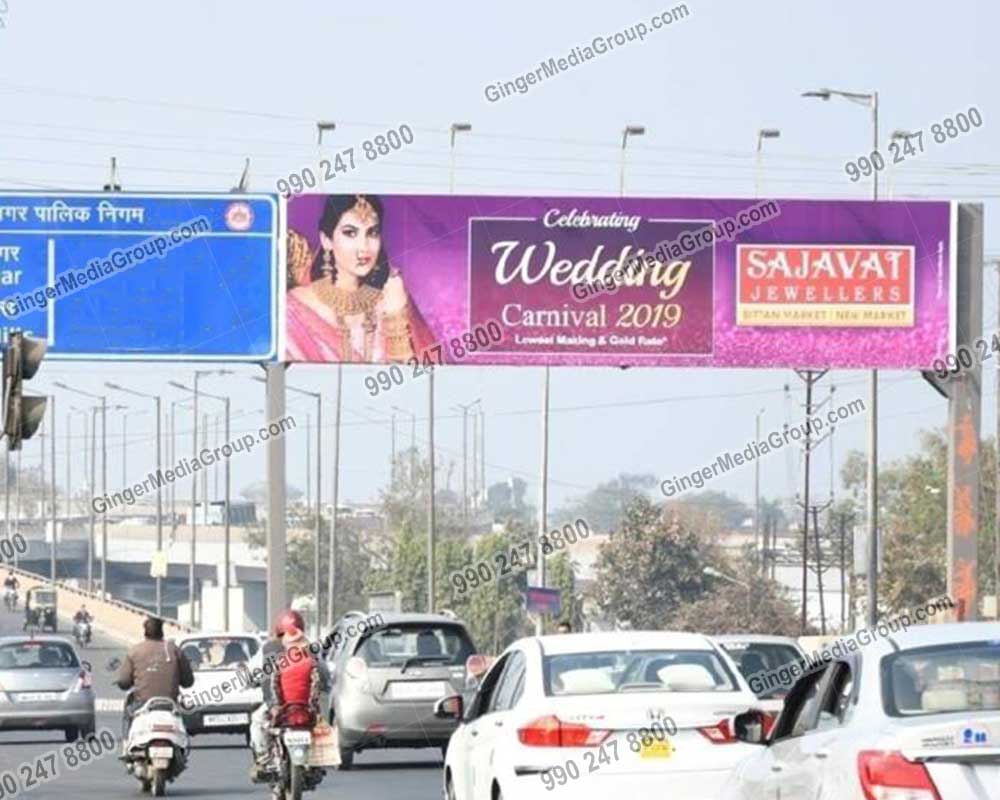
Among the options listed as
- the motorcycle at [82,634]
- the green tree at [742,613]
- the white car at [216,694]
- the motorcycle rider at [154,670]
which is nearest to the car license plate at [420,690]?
the white car at [216,694]

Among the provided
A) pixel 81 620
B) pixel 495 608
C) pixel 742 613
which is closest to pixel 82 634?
pixel 81 620

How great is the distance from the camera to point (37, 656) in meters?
37.3

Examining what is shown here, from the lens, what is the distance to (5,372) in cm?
2128

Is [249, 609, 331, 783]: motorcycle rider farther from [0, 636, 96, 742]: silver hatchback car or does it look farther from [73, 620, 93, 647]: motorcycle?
[73, 620, 93, 647]: motorcycle

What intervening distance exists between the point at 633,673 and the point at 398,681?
43.0ft

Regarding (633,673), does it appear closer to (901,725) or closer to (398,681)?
(901,725)

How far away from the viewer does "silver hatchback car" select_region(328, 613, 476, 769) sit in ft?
96.8

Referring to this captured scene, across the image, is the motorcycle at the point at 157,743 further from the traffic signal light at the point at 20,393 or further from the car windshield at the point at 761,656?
the car windshield at the point at 761,656

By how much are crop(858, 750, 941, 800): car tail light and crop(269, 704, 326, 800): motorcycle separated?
1095 cm

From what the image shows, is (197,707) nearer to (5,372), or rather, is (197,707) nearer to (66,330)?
(66,330)

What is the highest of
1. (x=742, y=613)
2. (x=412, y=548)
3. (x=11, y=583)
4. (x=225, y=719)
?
(x=225, y=719)

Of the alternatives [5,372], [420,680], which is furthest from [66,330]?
[5,372]

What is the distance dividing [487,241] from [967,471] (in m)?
8.15

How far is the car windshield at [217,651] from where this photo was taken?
3612 centimetres
